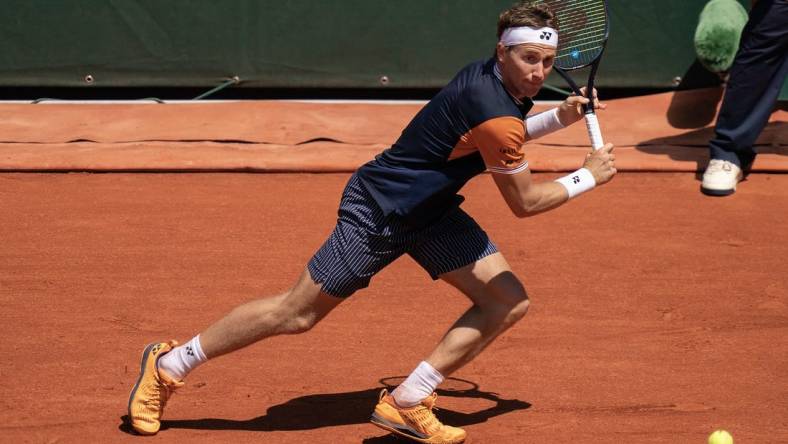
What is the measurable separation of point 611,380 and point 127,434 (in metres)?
2.12

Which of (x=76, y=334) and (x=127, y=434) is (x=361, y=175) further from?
(x=76, y=334)

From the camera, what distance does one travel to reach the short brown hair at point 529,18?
14.8 ft

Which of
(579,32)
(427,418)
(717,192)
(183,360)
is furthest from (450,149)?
(717,192)

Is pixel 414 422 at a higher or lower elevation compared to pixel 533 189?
lower

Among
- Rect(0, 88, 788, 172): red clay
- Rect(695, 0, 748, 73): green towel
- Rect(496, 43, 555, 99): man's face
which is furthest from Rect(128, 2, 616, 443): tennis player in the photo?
Rect(695, 0, 748, 73): green towel

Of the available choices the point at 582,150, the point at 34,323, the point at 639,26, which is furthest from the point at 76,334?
the point at 639,26

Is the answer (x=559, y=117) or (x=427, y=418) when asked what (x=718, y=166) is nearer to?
(x=559, y=117)

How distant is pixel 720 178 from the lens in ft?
26.1

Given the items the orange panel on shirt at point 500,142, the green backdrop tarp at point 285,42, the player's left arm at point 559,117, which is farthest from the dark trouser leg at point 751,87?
the orange panel on shirt at point 500,142

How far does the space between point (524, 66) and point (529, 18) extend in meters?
0.19

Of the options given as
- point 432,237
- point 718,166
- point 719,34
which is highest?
point 719,34

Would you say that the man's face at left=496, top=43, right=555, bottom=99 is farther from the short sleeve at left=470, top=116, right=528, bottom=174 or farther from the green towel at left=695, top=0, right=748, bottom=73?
the green towel at left=695, top=0, right=748, bottom=73

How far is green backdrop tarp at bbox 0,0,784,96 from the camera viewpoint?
9.42 m

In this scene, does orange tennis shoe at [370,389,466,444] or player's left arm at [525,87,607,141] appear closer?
orange tennis shoe at [370,389,466,444]
